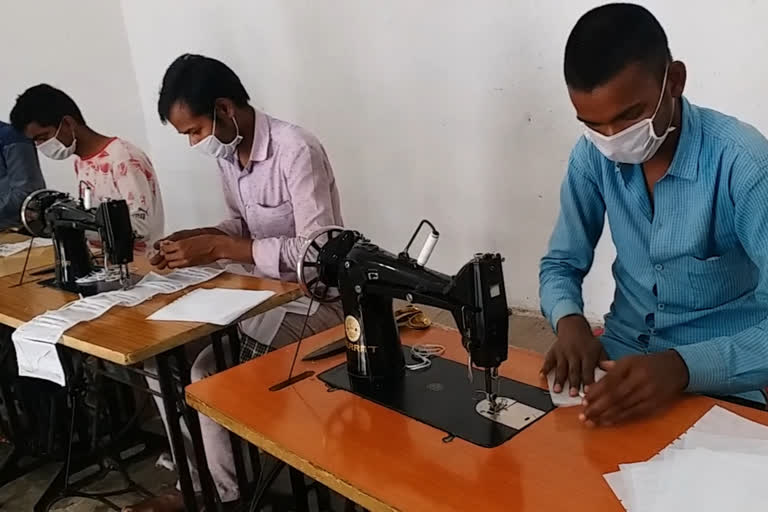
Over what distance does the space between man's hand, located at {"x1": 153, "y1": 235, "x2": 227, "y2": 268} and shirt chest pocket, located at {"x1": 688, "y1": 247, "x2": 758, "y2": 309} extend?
4.34 ft

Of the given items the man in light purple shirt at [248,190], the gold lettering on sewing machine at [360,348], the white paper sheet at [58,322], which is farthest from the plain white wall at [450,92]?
the gold lettering on sewing machine at [360,348]

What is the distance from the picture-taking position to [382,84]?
3.54 meters

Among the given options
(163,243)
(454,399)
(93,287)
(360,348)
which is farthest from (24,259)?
(454,399)

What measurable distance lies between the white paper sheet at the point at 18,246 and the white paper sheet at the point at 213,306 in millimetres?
1149

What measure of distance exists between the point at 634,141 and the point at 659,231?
0.21 meters

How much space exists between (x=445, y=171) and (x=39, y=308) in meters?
1.94

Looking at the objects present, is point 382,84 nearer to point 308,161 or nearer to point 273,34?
point 273,34

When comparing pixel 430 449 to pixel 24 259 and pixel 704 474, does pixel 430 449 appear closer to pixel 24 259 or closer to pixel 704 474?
pixel 704 474

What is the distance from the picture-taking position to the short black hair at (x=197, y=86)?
7.02ft

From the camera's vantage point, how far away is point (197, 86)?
7.02ft

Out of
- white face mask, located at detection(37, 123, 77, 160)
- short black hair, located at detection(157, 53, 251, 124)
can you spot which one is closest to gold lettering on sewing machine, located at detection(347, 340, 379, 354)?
short black hair, located at detection(157, 53, 251, 124)

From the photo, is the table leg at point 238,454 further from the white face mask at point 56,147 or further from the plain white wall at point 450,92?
the plain white wall at point 450,92

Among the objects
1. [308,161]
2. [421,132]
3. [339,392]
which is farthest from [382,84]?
[339,392]

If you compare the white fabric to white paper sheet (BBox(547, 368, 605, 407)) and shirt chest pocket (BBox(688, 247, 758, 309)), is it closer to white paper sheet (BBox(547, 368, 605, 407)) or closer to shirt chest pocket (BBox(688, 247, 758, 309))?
white paper sheet (BBox(547, 368, 605, 407))
